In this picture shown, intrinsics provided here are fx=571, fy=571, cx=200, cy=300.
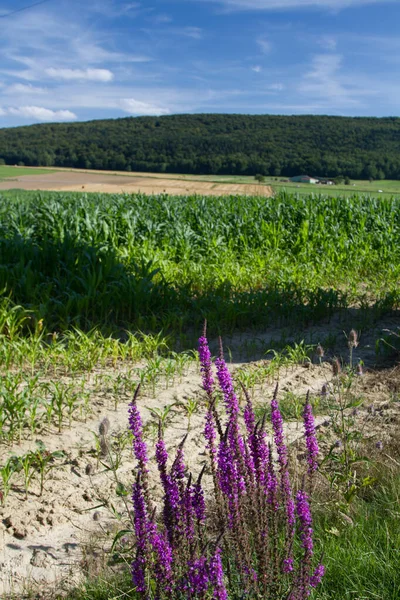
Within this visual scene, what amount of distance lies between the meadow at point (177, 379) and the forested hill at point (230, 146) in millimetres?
42588

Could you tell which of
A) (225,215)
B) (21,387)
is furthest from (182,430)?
(225,215)

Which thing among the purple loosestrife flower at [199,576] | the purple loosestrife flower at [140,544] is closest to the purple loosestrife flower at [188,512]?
the purple loosestrife flower at [140,544]

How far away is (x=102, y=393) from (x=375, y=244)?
28.3 feet

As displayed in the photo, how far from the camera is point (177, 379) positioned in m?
5.08

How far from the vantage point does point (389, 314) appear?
7133 mm

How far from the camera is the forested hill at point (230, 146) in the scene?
174 feet

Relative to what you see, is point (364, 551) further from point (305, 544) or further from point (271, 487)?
point (305, 544)

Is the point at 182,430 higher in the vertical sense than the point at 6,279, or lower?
lower

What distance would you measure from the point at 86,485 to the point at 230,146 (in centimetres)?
6320

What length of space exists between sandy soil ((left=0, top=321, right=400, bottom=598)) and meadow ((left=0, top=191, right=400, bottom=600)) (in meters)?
0.01

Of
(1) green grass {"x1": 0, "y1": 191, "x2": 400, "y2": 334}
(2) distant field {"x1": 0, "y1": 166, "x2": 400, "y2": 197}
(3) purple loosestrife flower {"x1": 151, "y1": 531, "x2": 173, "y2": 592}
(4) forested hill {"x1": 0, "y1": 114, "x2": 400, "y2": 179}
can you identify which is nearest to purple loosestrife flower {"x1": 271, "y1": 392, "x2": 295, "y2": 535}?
(3) purple loosestrife flower {"x1": 151, "y1": 531, "x2": 173, "y2": 592}

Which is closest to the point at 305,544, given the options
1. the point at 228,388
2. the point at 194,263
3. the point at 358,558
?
the point at 228,388

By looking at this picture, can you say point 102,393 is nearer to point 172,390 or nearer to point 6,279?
point 172,390

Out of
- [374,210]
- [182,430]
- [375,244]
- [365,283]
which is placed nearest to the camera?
[182,430]
